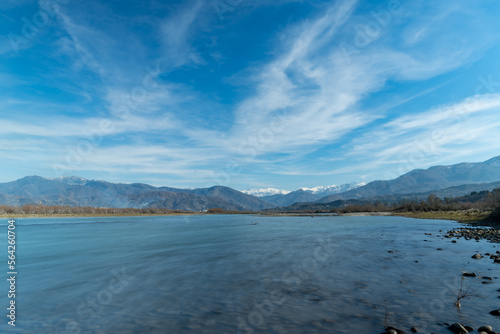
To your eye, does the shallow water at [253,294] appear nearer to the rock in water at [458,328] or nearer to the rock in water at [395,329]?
the rock in water at [458,328]

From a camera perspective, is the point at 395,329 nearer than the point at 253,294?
Yes

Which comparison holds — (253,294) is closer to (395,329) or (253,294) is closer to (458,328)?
(395,329)

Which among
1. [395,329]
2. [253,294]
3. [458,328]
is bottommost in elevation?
[253,294]

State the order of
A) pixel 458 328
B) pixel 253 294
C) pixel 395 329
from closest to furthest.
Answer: pixel 458 328, pixel 395 329, pixel 253 294

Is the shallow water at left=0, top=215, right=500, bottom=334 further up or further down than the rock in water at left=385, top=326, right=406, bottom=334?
further down

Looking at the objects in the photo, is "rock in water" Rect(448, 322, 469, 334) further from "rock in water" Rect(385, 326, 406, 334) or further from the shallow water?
"rock in water" Rect(385, 326, 406, 334)

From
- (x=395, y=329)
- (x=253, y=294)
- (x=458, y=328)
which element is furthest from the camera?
(x=253, y=294)

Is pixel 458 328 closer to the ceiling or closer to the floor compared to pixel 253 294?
closer to the ceiling

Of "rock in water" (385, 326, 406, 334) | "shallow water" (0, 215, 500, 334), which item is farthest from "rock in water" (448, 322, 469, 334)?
"rock in water" (385, 326, 406, 334)

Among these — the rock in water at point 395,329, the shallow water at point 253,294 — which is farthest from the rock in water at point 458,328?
the rock in water at point 395,329

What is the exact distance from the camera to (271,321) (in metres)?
13.0

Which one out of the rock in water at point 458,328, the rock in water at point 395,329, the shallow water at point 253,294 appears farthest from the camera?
the shallow water at point 253,294

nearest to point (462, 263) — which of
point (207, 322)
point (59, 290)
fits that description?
point (207, 322)

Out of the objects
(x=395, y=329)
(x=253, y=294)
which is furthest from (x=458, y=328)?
(x=253, y=294)
